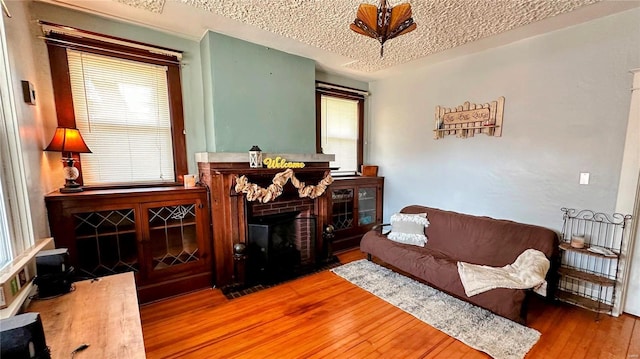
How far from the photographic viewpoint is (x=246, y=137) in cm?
298

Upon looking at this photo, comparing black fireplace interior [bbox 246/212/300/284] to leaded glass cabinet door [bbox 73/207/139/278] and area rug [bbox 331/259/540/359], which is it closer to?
area rug [bbox 331/259/540/359]

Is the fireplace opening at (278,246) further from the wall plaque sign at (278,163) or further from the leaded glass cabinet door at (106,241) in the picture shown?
the leaded glass cabinet door at (106,241)

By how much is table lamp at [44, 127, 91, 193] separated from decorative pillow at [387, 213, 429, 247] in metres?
3.41

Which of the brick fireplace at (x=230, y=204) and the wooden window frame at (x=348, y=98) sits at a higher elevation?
the wooden window frame at (x=348, y=98)

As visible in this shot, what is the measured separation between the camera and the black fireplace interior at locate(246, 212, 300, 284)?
2932mm

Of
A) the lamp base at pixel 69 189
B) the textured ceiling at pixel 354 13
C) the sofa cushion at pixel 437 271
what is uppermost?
the textured ceiling at pixel 354 13

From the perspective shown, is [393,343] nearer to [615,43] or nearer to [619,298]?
[619,298]

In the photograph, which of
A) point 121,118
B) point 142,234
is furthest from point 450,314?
point 121,118

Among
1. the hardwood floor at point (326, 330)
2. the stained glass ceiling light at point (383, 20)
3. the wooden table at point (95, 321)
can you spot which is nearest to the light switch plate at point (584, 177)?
the hardwood floor at point (326, 330)

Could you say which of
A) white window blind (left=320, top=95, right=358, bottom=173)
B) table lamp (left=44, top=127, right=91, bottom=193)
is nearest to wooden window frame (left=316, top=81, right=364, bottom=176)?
white window blind (left=320, top=95, right=358, bottom=173)

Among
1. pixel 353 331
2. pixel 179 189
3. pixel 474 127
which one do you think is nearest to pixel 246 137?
pixel 179 189

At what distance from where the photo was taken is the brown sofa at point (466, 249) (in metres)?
2.19

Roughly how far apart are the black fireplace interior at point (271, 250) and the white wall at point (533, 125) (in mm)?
2124

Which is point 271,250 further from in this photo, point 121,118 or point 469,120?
point 469,120
